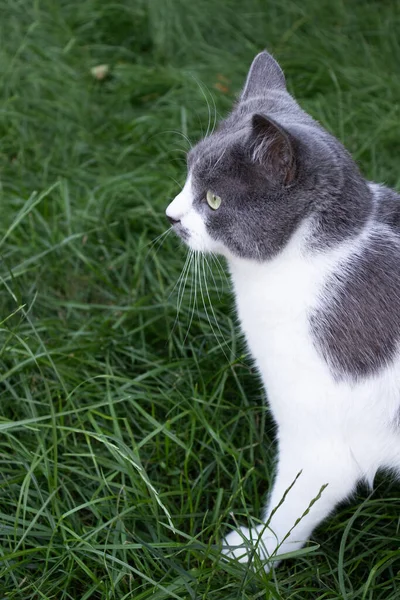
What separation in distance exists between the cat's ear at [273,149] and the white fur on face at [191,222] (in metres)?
0.25

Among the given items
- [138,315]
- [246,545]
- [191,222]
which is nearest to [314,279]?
[191,222]

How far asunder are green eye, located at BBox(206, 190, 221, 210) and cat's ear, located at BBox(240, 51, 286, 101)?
47 centimetres

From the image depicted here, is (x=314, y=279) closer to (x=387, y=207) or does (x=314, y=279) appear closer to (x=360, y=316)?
(x=360, y=316)

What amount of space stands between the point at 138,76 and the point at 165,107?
331 mm

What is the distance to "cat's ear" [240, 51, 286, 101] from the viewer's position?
2393 millimetres

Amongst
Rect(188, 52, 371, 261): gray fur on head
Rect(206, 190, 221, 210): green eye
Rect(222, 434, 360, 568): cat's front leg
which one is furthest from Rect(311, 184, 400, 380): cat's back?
Rect(206, 190, 221, 210): green eye

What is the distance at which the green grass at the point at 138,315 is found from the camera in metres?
2.21

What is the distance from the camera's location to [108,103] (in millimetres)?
3900

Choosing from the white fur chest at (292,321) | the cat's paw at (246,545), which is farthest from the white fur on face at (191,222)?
the cat's paw at (246,545)

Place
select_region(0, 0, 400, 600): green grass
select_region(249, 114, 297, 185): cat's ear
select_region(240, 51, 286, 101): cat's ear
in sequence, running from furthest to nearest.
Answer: select_region(240, 51, 286, 101): cat's ear → select_region(0, 0, 400, 600): green grass → select_region(249, 114, 297, 185): cat's ear

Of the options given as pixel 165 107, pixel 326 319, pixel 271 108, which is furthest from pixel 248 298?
pixel 165 107

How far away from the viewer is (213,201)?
209cm

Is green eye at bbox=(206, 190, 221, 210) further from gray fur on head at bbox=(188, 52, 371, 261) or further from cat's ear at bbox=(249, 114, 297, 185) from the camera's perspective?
cat's ear at bbox=(249, 114, 297, 185)

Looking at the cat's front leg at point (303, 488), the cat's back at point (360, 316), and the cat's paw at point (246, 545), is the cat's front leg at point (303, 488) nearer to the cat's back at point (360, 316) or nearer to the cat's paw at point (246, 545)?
the cat's paw at point (246, 545)
